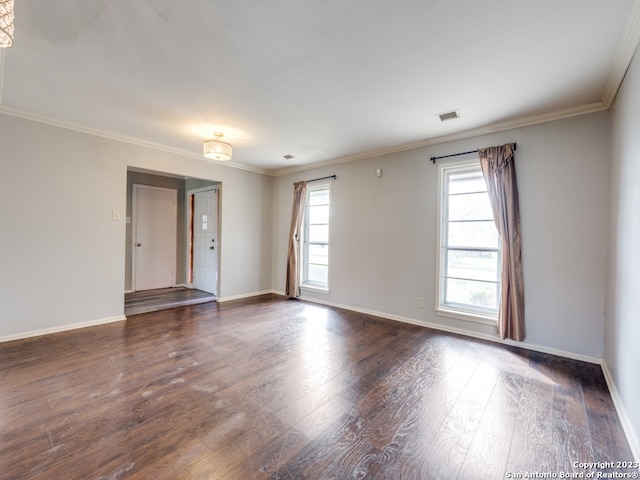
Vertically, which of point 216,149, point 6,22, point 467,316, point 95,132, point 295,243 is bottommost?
point 467,316

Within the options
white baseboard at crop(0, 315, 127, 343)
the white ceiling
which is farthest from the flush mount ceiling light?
white baseboard at crop(0, 315, 127, 343)

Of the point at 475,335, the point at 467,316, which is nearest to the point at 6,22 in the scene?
the point at 467,316

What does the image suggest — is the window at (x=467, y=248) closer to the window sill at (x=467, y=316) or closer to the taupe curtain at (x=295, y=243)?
the window sill at (x=467, y=316)

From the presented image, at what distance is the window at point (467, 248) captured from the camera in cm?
339

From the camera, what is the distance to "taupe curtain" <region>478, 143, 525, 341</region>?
10.0ft

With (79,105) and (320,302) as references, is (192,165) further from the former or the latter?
(320,302)

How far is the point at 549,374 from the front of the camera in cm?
250

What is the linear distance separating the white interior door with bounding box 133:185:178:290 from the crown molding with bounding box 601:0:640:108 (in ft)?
22.4

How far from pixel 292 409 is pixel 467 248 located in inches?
111

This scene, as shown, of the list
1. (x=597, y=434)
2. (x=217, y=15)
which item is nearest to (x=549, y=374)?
(x=597, y=434)

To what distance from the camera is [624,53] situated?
1936 millimetres

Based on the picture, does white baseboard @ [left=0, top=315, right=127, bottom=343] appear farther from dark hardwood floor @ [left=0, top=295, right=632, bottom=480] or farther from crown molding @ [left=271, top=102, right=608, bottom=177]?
crown molding @ [left=271, top=102, right=608, bottom=177]

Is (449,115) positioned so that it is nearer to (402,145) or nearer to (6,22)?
(402,145)

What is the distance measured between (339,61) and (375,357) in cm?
264
